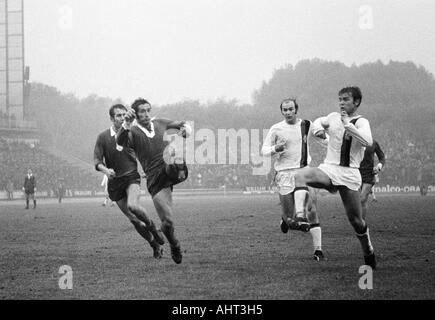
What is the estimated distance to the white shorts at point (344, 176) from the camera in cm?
898

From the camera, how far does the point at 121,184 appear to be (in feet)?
36.1

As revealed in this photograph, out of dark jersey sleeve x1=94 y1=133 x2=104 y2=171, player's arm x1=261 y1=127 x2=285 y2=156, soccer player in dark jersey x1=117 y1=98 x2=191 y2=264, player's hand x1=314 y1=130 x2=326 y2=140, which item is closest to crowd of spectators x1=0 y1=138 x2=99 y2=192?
dark jersey sleeve x1=94 y1=133 x2=104 y2=171

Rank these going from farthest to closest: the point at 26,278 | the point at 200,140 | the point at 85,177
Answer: the point at 200,140 → the point at 85,177 → the point at 26,278

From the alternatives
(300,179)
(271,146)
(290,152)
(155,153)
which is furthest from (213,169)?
(300,179)

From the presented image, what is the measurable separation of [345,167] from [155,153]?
2.77 metres

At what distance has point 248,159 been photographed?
171 feet

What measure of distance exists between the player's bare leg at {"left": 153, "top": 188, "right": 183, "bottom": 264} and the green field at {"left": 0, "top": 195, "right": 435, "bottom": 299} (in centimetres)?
20

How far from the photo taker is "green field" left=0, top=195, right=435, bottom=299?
Result: 23.8 ft

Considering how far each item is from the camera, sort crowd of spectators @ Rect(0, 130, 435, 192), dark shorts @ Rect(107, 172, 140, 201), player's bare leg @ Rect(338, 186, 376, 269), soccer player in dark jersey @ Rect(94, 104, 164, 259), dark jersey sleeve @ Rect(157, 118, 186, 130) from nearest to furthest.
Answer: player's bare leg @ Rect(338, 186, 376, 269) < dark jersey sleeve @ Rect(157, 118, 186, 130) < soccer player in dark jersey @ Rect(94, 104, 164, 259) < dark shorts @ Rect(107, 172, 140, 201) < crowd of spectators @ Rect(0, 130, 435, 192)

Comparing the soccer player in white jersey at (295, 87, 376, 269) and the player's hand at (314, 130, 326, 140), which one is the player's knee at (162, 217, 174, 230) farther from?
the player's hand at (314, 130, 326, 140)
